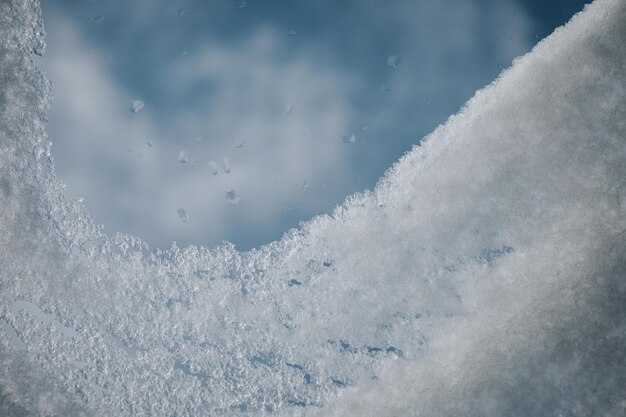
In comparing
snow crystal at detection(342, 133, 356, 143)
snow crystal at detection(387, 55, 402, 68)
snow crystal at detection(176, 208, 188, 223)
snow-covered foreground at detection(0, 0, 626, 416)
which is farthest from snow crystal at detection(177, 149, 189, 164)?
snow crystal at detection(387, 55, 402, 68)

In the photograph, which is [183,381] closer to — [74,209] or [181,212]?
[181,212]

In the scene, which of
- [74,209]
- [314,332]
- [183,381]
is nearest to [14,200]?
[74,209]

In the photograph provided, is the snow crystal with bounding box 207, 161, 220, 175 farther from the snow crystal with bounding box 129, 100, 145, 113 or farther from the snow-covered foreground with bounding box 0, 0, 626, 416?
the snow crystal with bounding box 129, 100, 145, 113

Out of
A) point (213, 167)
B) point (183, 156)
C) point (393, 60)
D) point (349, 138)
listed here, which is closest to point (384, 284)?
point (349, 138)

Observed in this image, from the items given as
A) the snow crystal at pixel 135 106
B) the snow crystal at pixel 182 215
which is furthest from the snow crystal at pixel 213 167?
the snow crystal at pixel 135 106

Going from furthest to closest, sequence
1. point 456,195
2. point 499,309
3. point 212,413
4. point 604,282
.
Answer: point 212,413, point 456,195, point 499,309, point 604,282

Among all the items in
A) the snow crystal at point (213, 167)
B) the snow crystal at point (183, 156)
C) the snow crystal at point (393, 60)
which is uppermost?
the snow crystal at point (183, 156)

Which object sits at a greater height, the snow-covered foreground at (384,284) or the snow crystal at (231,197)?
the snow crystal at (231,197)

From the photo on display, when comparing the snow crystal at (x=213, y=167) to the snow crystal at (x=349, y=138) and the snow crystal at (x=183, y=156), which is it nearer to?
the snow crystal at (x=183, y=156)

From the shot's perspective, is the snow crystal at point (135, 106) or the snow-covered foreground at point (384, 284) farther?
the snow crystal at point (135, 106)
